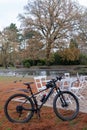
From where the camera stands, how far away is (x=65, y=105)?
5.41 meters

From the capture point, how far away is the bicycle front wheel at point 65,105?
5258 millimetres

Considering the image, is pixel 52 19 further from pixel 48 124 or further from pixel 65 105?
pixel 48 124

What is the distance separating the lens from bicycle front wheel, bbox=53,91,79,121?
17.3 ft

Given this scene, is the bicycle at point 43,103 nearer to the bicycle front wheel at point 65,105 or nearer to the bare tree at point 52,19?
the bicycle front wheel at point 65,105

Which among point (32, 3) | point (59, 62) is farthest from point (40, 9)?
point (59, 62)

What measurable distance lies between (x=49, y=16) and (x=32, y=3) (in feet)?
9.06

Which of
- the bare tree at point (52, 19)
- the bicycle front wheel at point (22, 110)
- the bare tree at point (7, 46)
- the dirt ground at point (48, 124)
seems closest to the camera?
the dirt ground at point (48, 124)

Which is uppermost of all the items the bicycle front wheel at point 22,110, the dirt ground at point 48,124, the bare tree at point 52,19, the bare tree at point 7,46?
the bare tree at point 52,19

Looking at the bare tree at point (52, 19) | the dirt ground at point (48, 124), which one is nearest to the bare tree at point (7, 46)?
the bare tree at point (52, 19)

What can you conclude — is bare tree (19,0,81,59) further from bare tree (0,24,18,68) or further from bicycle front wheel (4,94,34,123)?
bicycle front wheel (4,94,34,123)

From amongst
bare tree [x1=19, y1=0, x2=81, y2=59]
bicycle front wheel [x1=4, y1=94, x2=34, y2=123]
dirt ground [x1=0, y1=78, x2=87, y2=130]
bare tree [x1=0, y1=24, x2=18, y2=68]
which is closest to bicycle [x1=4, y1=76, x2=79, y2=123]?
bicycle front wheel [x1=4, y1=94, x2=34, y2=123]

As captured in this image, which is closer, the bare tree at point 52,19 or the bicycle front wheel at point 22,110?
the bicycle front wheel at point 22,110

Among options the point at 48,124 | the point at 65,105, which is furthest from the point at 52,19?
the point at 48,124

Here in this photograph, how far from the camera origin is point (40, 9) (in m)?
35.0
